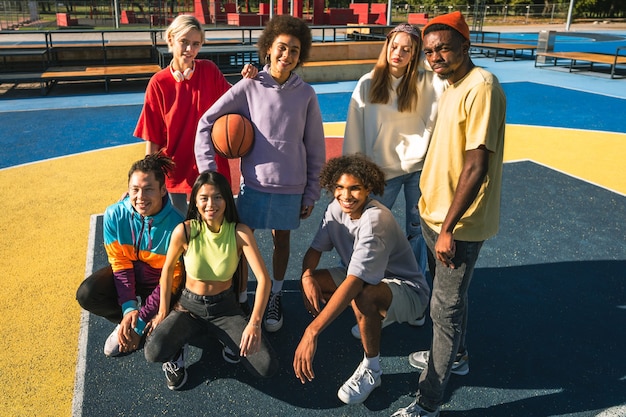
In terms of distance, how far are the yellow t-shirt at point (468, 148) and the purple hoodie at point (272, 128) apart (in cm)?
110

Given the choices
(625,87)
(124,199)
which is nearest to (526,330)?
(124,199)

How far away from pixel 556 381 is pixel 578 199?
3846mm

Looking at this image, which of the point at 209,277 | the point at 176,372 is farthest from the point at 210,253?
the point at 176,372

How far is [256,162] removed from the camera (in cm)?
386

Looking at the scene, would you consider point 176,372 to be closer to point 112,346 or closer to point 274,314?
point 112,346

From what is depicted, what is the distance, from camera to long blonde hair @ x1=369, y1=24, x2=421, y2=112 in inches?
149

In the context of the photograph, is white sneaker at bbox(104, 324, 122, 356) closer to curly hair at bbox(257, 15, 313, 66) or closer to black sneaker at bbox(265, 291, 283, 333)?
black sneaker at bbox(265, 291, 283, 333)

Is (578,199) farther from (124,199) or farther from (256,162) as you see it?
(124,199)

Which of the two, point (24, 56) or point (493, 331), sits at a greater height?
point (24, 56)

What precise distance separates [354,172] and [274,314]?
4.64ft

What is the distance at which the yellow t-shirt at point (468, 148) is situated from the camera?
2566mm

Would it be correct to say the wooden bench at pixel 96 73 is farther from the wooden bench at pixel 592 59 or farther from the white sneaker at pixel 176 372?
the wooden bench at pixel 592 59

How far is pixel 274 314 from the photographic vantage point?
13.5 feet

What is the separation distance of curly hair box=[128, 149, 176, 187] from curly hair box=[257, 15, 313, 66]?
1.05m
